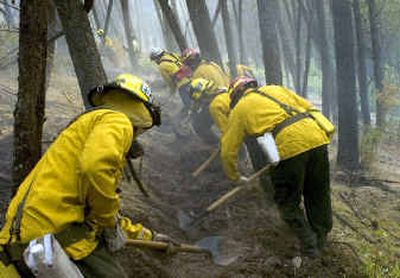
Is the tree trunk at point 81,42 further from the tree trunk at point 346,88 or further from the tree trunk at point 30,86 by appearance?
the tree trunk at point 346,88

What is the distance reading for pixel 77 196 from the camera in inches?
102

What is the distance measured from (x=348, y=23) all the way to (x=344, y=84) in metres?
1.12

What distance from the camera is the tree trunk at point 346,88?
29.2 feet

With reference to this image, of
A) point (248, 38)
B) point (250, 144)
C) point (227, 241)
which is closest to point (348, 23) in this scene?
point (250, 144)

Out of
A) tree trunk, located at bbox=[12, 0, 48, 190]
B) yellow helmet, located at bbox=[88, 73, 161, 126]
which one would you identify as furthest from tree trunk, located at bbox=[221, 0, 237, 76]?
yellow helmet, located at bbox=[88, 73, 161, 126]

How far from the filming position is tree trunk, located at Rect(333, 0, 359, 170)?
29.2 ft

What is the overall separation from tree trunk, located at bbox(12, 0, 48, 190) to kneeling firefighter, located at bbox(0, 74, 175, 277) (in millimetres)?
909

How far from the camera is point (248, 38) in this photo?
3384 cm

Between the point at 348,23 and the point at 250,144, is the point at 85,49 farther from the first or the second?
the point at 348,23

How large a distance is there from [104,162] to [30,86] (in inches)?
51.0

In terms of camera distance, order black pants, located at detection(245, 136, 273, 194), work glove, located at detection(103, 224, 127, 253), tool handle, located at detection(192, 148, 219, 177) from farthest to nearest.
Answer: tool handle, located at detection(192, 148, 219, 177), black pants, located at detection(245, 136, 273, 194), work glove, located at detection(103, 224, 127, 253)

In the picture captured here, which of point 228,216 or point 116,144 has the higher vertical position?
point 116,144

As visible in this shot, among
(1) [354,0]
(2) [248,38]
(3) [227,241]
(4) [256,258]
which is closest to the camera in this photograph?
(4) [256,258]

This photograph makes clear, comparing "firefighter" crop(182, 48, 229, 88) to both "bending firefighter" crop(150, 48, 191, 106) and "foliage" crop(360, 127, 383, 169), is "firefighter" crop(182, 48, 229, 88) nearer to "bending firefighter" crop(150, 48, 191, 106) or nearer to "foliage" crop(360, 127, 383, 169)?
"bending firefighter" crop(150, 48, 191, 106)
